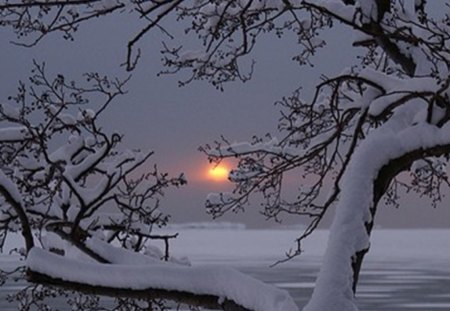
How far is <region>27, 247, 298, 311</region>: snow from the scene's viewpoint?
15.7 ft

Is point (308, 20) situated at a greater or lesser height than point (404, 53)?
greater

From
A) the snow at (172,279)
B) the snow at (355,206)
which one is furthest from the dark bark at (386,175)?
the snow at (172,279)

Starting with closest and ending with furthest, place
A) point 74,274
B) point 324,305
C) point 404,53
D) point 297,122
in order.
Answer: point 324,305
point 74,274
point 404,53
point 297,122

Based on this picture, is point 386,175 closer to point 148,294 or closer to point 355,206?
point 355,206

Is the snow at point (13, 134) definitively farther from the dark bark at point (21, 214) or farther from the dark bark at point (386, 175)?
the dark bark at point (386, 175)

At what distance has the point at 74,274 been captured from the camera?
18.6 ft

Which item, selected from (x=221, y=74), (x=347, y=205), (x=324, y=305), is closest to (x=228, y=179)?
(x=221, y=74)

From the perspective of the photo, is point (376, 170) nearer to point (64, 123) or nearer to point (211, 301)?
point (211, 301)

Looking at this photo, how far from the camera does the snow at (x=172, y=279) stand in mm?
4789

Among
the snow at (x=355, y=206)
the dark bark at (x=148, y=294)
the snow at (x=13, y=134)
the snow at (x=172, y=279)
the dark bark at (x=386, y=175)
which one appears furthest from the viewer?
the snow at (x=13, y=134)

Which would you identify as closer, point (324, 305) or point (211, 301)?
point (324, 305)

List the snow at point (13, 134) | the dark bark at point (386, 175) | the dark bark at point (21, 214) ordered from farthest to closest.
Answer: the snow at point (13, 134)
the dark bark at point (21, 214)
the dark bark at point (386, 175)

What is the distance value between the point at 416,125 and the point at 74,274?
7.75 ft

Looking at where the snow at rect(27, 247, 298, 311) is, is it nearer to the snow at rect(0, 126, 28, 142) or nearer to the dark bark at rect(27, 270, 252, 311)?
the dark bark at rect(27, 270, 252, 311)
